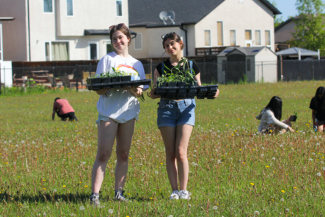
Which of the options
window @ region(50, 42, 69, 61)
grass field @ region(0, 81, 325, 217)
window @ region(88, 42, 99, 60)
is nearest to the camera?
grass field @ region(0, 81, 325, 217)

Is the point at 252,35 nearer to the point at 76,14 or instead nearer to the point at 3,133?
the point at 76,14

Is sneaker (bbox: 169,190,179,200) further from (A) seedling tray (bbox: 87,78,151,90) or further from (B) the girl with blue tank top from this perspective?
Result: (A) seedling tray (bbox: 87,78,151,90)

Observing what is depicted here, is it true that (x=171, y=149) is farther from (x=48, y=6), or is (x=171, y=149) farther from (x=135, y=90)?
(x=48, y=6)

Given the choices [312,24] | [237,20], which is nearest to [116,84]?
[237,20]

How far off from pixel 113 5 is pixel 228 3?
13.9 meters

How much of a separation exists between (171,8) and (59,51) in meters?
15.9

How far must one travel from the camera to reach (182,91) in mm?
4562

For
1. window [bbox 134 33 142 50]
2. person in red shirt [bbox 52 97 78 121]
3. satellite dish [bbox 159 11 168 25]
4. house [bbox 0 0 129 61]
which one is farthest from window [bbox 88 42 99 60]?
person in red shirt [bbox 52 97 78 121]

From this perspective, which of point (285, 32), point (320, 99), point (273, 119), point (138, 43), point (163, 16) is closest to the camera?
point (273, 119)

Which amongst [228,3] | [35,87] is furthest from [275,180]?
[228,3]

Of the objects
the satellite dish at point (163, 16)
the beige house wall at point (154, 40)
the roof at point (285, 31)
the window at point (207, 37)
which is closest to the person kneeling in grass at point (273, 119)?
the beige house wall at point (154, 40)

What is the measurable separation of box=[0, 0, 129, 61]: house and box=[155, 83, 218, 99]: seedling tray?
103 feet

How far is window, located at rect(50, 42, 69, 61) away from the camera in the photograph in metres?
35.3

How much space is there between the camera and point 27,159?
283 inches
